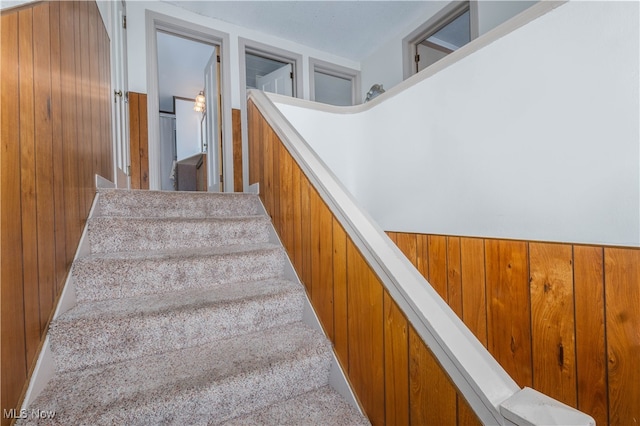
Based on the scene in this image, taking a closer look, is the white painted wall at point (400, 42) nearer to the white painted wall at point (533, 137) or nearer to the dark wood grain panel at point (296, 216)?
the white painted wall at point (533, 137)

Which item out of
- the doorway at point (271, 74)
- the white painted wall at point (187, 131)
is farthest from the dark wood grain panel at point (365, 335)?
the white painted wall at point (187, 131)

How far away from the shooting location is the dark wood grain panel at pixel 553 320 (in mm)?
1158

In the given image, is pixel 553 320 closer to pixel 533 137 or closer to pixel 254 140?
pixel 533 137

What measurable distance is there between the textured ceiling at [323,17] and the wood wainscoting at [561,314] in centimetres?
265

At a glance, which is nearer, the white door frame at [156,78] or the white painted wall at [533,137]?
the white painted wall at [533,137]

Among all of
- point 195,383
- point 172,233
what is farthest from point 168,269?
point 195,383

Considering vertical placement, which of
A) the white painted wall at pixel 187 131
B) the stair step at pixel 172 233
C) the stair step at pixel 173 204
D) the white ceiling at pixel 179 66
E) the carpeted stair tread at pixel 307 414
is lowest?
the carpeted stair tread at pixel 307 414

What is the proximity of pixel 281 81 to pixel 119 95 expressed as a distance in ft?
6.77

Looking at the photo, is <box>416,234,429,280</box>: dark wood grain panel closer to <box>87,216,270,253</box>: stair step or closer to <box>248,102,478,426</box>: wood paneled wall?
<box>248,102,478,426</box>: wood paneled wall

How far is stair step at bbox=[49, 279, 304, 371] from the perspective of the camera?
98 cm

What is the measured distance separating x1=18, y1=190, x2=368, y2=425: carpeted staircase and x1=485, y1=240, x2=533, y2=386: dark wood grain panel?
2.71ft

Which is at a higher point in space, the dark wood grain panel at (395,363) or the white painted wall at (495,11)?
the white painted wall at (495,11)

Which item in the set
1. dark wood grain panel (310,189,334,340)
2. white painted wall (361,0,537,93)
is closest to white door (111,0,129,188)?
dark wood grain panel (310,189,334,340)

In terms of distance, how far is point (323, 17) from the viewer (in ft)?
10.4
